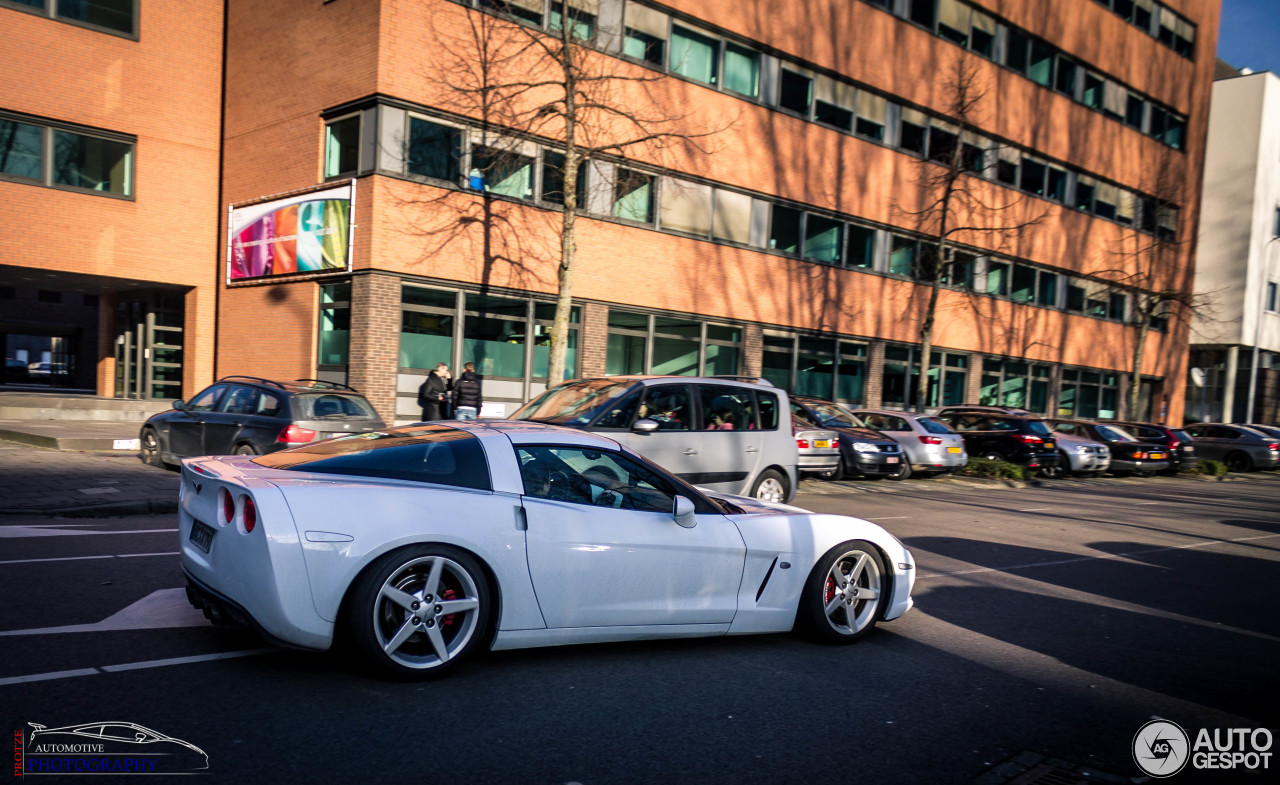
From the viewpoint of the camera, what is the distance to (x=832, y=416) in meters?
19.0

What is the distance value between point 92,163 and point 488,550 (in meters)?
20.8

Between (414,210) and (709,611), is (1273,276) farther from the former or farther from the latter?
(709,611)

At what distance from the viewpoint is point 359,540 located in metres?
4.25

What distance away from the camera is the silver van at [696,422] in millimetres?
10391

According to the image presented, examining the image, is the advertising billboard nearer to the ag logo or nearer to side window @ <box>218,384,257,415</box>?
side window @ <box>218,384,257,415</box>

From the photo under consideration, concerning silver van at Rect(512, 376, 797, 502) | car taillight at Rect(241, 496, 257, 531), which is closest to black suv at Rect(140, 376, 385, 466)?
silver van at Rect(512, 376, 797, 502)

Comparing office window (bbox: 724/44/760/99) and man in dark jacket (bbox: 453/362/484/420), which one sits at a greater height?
office window (bbox: 724/44/760/99)

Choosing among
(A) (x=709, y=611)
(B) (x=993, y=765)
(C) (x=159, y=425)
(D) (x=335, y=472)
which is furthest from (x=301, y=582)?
(C) (x=159, y=425)

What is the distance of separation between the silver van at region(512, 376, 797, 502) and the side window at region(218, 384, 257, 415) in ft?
11.4

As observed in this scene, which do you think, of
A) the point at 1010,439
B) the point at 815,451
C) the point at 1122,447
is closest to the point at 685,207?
the point at 815,451

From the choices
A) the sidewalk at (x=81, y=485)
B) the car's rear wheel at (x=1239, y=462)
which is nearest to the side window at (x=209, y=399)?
the sidewalk at (x=81, y=485)

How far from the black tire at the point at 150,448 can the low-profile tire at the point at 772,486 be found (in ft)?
27.4

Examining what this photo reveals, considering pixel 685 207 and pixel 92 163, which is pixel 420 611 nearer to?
pixel 685 207

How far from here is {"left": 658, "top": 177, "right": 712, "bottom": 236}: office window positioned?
2255 centimetres
